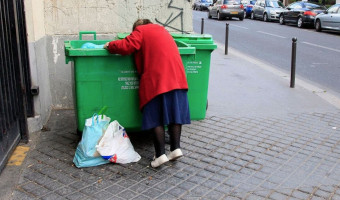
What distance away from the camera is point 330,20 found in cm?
1991

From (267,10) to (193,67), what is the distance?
24.5 meters

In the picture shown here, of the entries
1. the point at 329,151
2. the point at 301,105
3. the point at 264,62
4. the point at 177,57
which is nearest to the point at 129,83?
the point at 177,57

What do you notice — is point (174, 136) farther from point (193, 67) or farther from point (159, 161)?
point (193, 67)

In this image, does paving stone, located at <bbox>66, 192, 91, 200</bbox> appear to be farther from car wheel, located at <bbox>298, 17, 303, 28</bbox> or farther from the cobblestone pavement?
car wheel, located at <bbox>298, 17, 303, 28</bbox>

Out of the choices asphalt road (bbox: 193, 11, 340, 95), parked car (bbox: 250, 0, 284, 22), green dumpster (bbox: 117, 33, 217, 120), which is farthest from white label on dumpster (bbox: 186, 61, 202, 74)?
parked car (bbox: 250, 0, 284, 22)

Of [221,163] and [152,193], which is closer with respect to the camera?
[152,193]

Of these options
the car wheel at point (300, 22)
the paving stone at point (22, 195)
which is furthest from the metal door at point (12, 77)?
the car wheel at point (300, 22)

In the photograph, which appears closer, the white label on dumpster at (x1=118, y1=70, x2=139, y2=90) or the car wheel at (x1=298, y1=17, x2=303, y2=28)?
the white label on dumpster at (x1=118, y1=70, x2=139, y2=90)

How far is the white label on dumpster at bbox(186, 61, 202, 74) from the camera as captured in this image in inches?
211

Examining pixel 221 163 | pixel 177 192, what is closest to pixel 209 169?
pixel 221 163

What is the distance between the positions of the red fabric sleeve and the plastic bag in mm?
750

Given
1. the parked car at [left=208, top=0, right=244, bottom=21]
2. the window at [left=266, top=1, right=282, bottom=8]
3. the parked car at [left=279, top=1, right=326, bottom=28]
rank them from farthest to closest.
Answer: the parked car at [left=208, top=0, right=244, bottom=21] < the window at [left=266, top=1, right=282, bottom=8] < the parked car at [left=279, top=1, right=326, bottom=28]

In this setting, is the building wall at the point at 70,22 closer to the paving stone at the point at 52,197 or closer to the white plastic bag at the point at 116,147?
the white plastic bag at the point at 116,147

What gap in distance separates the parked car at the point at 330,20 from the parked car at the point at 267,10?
20.5ft
